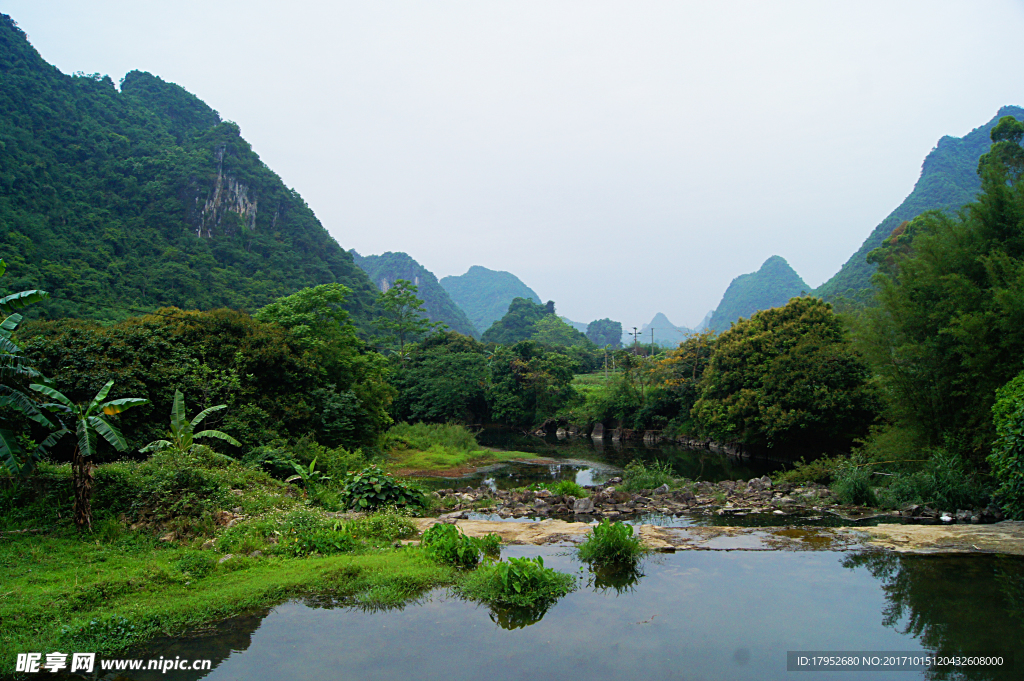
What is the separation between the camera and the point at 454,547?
24.4 feet

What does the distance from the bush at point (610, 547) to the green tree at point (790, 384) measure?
51.3 ft

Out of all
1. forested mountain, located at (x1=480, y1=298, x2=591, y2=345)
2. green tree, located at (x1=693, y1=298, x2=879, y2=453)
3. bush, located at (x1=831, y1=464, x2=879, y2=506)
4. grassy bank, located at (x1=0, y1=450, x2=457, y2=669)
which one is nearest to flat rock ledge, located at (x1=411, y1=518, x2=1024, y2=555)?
grassy bank, located at (x1=0, y1=450, x2=457, y2=669)

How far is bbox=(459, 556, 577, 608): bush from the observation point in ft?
20.7

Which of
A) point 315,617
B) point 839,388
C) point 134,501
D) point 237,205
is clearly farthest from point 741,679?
point 237,205

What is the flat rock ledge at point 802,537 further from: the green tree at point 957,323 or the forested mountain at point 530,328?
the forested mountain at point 530,328

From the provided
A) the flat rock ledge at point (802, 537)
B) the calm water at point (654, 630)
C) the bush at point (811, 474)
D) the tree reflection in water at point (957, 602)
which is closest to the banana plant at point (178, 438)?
the flat rock ledge at point (802, 537)

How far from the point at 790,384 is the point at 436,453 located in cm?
1550

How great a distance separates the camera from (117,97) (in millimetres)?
79875

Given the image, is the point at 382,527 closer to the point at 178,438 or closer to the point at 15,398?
the point at 178,438

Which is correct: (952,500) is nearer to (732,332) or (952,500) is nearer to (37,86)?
(732,332)

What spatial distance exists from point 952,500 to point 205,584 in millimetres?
13470

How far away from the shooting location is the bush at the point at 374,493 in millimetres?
10984

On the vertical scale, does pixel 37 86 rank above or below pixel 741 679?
above

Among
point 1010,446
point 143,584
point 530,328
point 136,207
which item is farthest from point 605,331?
point 143,584
